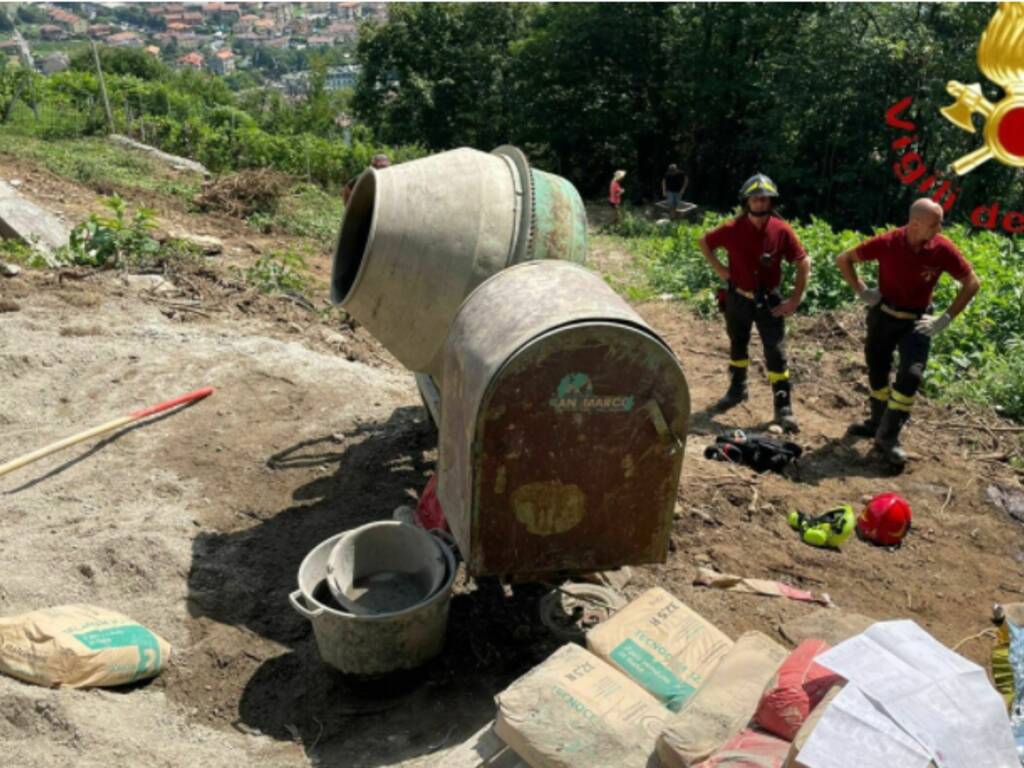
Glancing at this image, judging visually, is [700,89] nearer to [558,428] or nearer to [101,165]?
[101,165]

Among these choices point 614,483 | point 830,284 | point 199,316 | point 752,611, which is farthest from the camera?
point 830,284

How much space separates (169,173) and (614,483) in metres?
12.8

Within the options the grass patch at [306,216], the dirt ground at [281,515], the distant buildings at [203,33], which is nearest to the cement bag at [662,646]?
the dirt ground at [281,515]

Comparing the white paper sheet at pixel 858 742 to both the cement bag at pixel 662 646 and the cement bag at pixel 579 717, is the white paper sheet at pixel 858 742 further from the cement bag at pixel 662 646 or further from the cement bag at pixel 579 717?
the cement bag at pixel 662 646

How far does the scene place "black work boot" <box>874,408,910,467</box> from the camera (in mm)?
6230

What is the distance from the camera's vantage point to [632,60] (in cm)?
2562

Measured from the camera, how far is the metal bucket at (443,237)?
190 inches

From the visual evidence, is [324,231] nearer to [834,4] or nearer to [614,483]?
[614,483]

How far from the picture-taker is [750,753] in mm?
2684

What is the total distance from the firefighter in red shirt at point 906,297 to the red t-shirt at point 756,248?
16.4 inches

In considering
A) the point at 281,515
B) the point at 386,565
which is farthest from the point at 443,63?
the point at 386,565

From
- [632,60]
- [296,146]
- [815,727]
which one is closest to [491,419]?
[815,727]

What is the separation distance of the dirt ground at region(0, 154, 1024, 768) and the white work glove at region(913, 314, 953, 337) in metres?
0.94

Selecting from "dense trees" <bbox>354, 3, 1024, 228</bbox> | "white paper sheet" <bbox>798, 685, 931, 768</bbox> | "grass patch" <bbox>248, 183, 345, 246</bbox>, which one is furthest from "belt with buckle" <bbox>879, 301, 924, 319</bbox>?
"dense trees" <bbox>354, 3, 1024, 228</bbox>
